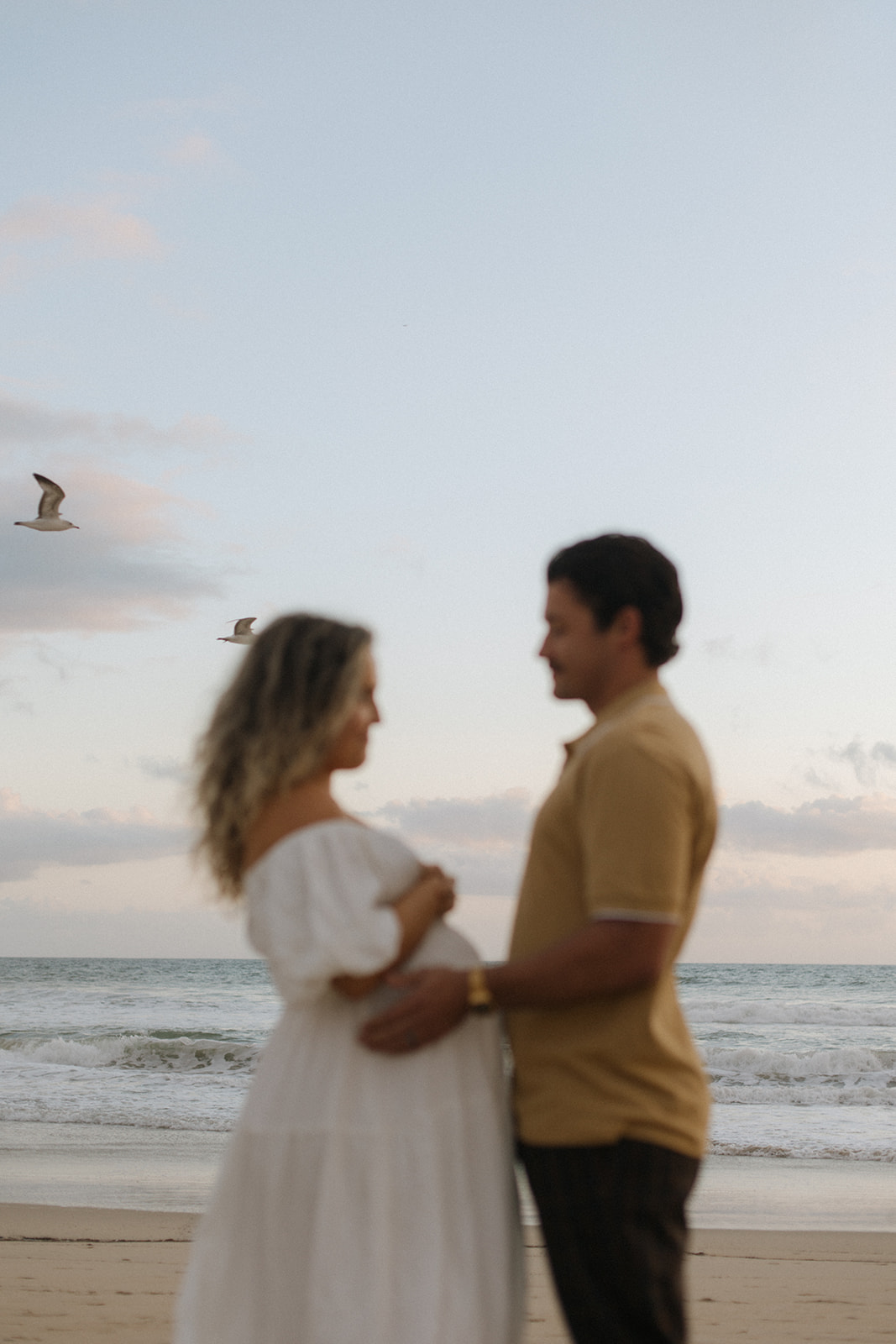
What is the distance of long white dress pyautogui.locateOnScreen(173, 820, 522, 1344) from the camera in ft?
6.12

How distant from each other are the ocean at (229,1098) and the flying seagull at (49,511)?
391cm

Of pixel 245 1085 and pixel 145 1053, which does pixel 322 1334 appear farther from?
pixel 145 1053

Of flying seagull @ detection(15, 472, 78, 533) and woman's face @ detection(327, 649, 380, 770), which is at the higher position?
flying seagull @ detection(15, 472, 78, 533)

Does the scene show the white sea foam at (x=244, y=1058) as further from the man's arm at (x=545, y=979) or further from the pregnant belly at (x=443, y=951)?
the man's arm at (x=545, y=979)

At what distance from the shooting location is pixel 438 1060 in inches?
76.6

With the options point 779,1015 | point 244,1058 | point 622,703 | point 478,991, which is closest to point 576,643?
point 622,703

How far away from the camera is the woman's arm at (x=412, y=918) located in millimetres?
1901

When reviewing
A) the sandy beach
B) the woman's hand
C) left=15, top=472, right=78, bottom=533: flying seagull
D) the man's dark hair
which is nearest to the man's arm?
the woman's hand

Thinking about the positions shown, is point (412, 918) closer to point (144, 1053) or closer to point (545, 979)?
point (545, 979)

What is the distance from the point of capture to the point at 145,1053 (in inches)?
575

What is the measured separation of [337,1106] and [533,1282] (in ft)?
11.5

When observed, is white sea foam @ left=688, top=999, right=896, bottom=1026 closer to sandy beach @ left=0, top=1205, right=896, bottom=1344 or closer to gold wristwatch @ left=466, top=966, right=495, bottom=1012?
sandy beach @ left=0, top=1205, right=896, bottom=1344

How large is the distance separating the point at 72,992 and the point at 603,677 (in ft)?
88.5

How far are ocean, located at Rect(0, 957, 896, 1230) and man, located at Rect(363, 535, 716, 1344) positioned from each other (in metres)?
4.64
